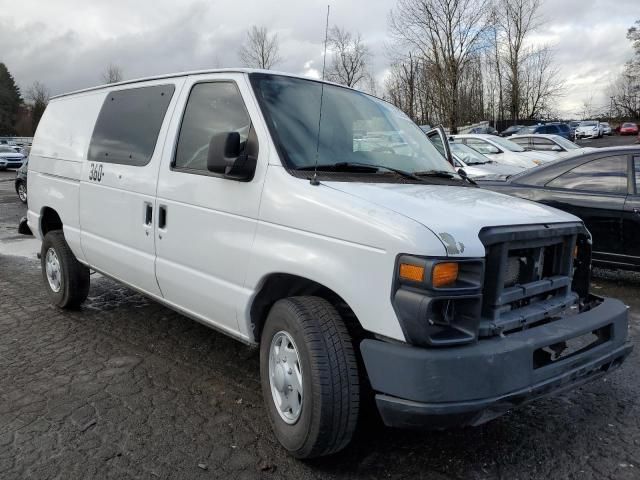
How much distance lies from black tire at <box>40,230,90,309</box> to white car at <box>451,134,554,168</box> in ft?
35.2

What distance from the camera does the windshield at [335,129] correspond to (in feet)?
10.7

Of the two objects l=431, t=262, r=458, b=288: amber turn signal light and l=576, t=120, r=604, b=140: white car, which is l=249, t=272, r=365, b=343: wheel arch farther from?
l=576, t=120, r=604, b=140: white car

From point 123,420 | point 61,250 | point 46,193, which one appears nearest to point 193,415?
point 123,420

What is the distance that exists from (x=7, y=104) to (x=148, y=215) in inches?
3531

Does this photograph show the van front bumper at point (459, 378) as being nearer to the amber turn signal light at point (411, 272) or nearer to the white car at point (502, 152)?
the amber turn signal light at point (411, 272)

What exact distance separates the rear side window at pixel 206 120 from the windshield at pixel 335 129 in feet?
0.61

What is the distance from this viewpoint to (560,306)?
9.93 feet

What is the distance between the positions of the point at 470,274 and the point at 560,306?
0.84 meters

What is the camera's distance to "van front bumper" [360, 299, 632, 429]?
2.39 meters

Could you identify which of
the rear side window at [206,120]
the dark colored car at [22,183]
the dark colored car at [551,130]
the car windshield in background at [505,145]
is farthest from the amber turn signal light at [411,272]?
the dark colored car at [551,130]

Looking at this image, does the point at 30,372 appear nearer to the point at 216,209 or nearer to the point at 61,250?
the point at 61,250

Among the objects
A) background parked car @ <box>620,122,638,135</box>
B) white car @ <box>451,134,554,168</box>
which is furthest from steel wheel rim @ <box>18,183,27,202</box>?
background parked car @ <box>620,122,638,135</box>

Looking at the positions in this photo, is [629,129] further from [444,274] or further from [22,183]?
[444,274]

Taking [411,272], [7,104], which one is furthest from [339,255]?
[7,104]
